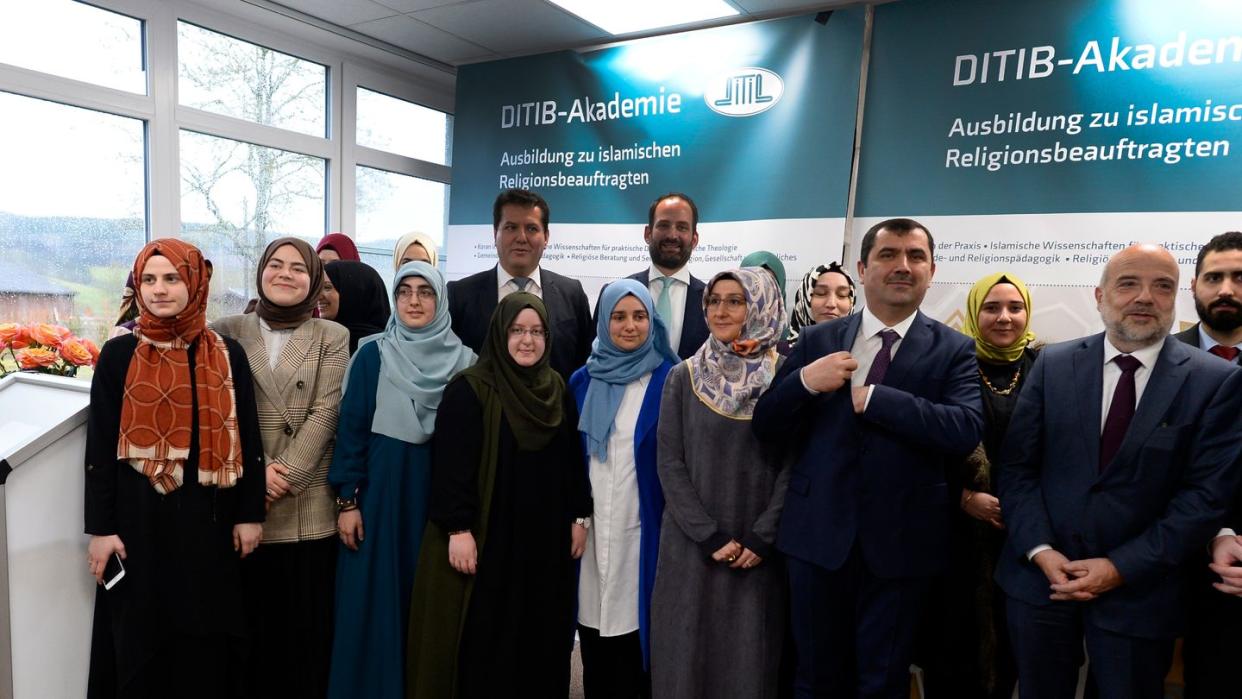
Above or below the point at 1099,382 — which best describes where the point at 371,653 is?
below

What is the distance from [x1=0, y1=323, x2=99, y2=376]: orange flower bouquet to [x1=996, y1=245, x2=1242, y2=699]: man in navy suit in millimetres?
3033

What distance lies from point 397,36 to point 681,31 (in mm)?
1799

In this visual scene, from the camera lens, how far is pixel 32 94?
11.2ft

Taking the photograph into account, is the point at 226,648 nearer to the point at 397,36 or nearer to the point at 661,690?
the point at 661,690

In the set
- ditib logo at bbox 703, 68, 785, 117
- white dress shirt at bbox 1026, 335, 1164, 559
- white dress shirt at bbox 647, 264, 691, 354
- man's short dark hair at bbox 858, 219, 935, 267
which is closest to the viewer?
white dress shirt at bbox 1026, 335, 1164, 559

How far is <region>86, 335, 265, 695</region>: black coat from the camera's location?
188 cm

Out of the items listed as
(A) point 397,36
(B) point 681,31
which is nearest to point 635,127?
(B) point 681,31

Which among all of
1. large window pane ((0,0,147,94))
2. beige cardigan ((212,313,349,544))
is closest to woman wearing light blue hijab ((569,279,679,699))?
beige cardigan ((212,313,349,544))

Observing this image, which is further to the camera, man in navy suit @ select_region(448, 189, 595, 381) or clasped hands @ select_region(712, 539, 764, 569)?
man in navy suit @ select_region(448, 189, 595, 381)

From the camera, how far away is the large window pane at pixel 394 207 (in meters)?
5.09

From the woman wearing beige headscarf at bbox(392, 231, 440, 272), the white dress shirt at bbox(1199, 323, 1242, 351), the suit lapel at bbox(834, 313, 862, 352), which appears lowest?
the suit lapel at bbox(834, 313, 862, 352)

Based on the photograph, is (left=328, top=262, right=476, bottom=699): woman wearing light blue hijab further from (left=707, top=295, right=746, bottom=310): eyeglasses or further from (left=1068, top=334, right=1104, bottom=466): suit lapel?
(left=1068, top=334, right=1104, bottom=466): suit lapel

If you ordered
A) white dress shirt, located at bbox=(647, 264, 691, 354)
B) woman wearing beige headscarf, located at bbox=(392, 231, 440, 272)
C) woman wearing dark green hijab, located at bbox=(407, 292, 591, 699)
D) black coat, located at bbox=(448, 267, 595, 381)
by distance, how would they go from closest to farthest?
woman wearing dark green hijab, located at bbox=(407, 292, 591, 699) < black coat, located at bbox=(448, 267, 595, 381) < white dress shirt, located at bbox=(647, 264, 691, 354) < woman wearing beige headscarf, located at bbox=(392, 231, 440, 272)

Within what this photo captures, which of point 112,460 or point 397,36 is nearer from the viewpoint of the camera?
point 112,460
